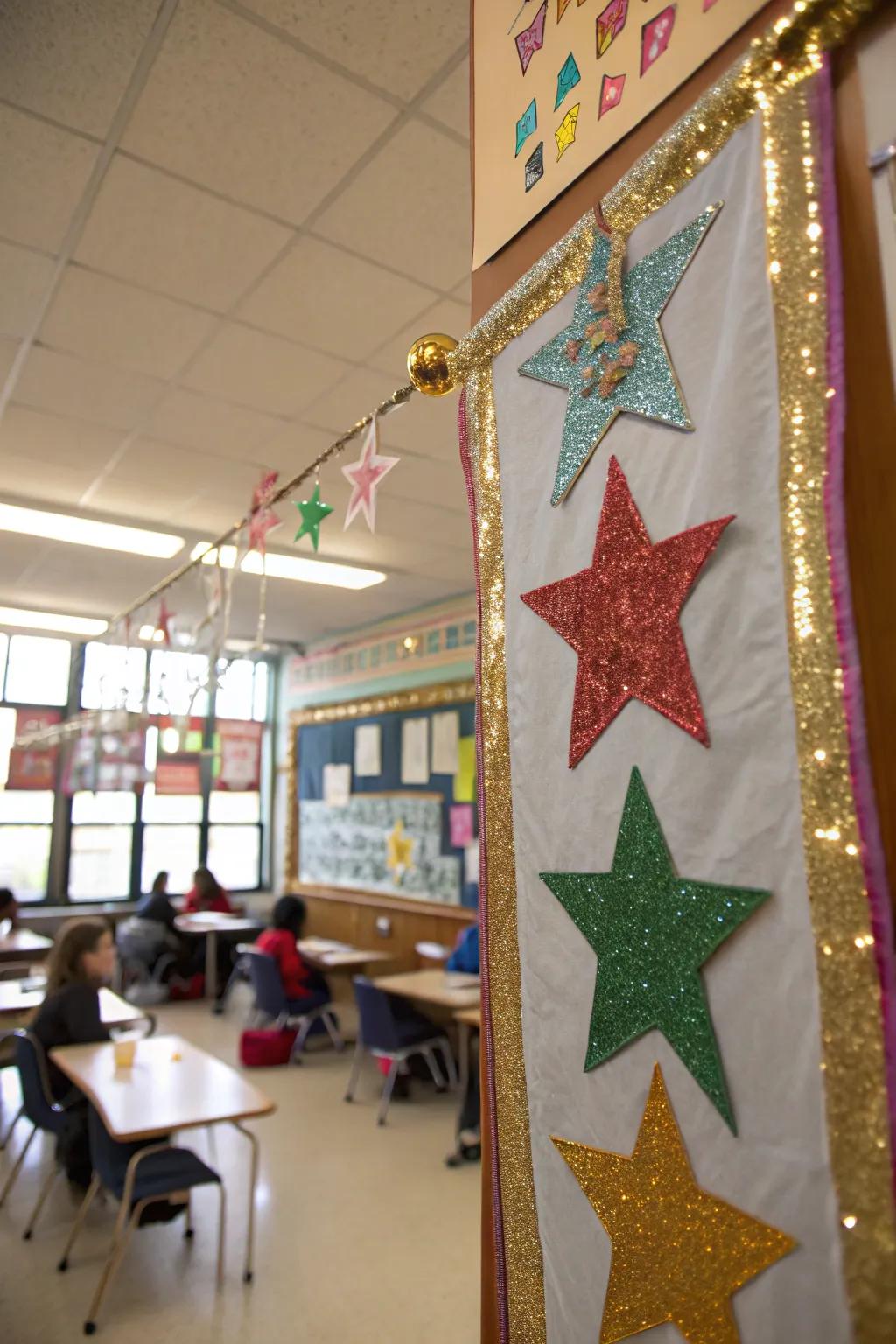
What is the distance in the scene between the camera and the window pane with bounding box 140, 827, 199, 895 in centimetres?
785

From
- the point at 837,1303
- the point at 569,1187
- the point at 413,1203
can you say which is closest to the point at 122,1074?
the point at 413,1203

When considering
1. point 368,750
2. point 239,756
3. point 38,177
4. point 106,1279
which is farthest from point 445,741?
point 38,177

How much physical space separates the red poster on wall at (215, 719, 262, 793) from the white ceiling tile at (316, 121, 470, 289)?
629 centimetres

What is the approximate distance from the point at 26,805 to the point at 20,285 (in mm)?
5895

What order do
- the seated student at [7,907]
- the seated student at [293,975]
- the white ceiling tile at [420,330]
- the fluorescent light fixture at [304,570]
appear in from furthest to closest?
the seated student at [7,907], the seated student at [293,975], the fluorescent light fixture at [304,570], the white ceiling tile at [420,330]

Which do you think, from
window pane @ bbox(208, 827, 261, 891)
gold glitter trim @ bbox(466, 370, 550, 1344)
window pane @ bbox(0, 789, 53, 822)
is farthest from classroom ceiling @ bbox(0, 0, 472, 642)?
window pane @ bbox(208, 827, 261, 891)

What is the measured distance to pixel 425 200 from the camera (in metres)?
2.25

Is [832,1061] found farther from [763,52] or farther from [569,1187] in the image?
[763,52]

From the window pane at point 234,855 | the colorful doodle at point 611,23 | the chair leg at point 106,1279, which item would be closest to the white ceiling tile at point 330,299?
the colorful doodle at point 611,23

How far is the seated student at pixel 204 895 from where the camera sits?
7422 mm

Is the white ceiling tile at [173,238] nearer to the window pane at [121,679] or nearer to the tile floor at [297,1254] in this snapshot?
the window pane at [121,679]

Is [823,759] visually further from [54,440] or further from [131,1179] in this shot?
[54,440]

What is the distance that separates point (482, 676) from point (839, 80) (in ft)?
2.46

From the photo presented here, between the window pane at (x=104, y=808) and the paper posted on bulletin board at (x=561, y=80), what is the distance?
23.9ft
